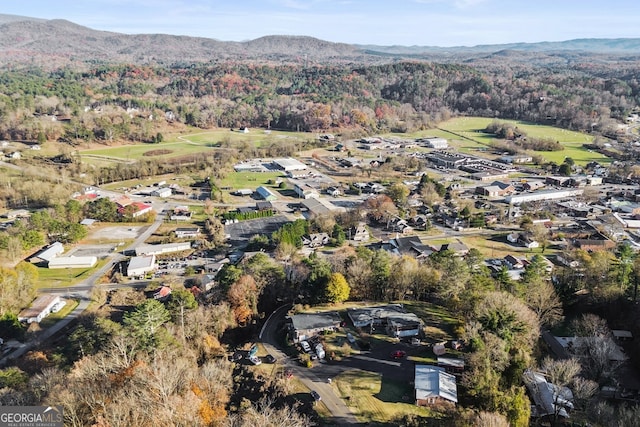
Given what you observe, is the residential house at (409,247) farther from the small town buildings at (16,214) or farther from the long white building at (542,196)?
the small town buildings at (16,214)

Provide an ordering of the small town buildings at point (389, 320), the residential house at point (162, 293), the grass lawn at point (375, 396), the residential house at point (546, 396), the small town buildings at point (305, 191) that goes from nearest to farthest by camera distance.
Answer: the grass lawn at point (375, 396), the residential house at point (546, 396), the small town buildings at point (389, 320), the residential house at point (162, 293), the small town buildings at point (305, 191)

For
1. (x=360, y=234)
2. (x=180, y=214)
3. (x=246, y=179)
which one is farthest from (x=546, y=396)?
(x=246, y=179)

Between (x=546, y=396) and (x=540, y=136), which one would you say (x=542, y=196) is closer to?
(x=546, y=396)

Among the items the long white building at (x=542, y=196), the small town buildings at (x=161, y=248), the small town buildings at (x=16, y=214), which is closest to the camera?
the small town buildings at (x=161, y=248)

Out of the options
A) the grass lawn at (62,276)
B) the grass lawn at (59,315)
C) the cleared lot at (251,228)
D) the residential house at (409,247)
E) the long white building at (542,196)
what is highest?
the grass lawn at (62,276)

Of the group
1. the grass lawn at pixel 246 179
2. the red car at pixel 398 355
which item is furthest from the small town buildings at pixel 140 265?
the grass lawn at pixel 246 179

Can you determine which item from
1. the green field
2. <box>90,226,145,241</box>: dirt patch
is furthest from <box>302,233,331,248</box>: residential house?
the green field
